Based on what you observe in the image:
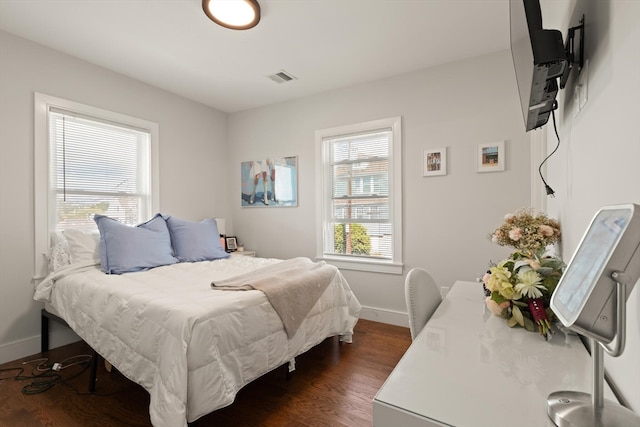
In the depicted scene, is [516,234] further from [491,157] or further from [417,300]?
[491,157]

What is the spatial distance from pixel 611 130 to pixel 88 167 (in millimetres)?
3782

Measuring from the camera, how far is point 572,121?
1227mm

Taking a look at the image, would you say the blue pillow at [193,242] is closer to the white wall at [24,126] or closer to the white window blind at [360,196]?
the white wall at [24,126]

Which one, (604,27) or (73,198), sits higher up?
(604,27)

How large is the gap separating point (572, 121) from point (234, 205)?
3.98m

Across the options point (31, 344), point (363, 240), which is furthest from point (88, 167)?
point (363, 240)

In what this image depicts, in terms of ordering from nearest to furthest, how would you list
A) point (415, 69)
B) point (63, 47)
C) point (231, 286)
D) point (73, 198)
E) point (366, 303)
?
point (231, 286)
point (63, 47)
point (73, 198)
point (415, 69)
point (366, 303)

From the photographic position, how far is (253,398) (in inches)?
76.8

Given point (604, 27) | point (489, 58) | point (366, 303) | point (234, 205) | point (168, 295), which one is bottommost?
point (366, 303)

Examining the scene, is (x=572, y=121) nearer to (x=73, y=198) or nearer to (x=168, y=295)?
(x=168, y=295)

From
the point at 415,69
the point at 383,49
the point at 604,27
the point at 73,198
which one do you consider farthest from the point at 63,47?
the point at 604,27

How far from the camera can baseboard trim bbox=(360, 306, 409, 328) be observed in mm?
3151

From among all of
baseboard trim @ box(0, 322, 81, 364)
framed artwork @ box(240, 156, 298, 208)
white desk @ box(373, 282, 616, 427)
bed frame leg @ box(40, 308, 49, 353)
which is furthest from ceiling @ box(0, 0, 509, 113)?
baseboard trim @ box(0, 322, 81, 364)

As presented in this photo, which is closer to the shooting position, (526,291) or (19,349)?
(526,291)
